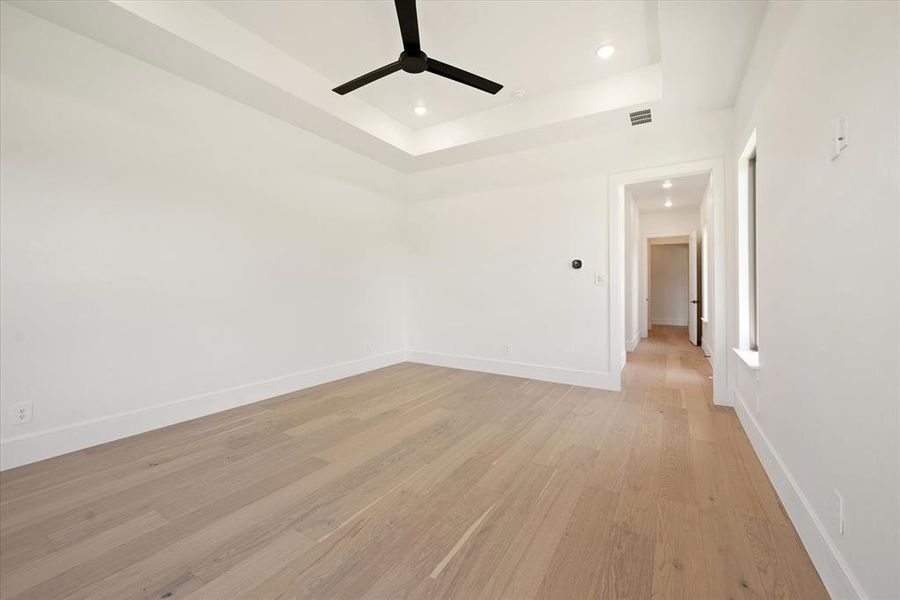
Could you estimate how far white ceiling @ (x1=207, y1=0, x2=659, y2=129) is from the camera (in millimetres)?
2561

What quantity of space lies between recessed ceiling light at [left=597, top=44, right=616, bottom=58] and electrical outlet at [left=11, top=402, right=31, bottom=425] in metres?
4.78

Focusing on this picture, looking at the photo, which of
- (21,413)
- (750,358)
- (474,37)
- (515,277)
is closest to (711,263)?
(750,358)

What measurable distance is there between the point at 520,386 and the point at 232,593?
3191mm

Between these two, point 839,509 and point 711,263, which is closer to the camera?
point 839,509

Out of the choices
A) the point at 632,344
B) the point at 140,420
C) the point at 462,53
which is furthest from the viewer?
the point at 632,344

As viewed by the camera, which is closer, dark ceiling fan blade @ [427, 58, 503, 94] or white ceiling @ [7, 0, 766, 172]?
white ceiling @ [7, 0, 766, 172]

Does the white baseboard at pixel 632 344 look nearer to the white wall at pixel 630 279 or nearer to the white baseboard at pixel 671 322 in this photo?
the white wall at pixel 630 279

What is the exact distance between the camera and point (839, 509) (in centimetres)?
129

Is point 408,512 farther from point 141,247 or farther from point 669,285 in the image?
point 669,285

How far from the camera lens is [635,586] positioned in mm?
1358

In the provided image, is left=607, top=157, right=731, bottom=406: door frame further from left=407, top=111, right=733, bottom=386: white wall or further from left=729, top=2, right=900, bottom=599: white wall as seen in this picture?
left=729, top=2, right=900, bottom=599: white wall

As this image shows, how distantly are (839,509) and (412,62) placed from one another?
122 inches

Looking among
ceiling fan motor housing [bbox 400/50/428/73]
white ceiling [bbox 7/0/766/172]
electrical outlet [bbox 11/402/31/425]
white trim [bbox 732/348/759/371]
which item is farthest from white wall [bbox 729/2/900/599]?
electrical outlet [bbox 11/402/31/425]

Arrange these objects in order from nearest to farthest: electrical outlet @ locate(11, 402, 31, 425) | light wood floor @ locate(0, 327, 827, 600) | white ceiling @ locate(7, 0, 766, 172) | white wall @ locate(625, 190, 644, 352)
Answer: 1. light wood floor @ locate(0, 327, 827, 600)
2. electrical outlet @ locate(11, 402, 31, 425)
3. white ceiling @ locate(7, 0, 766, 172)
4. white wall @ locate(625, 190, 644, 352)
